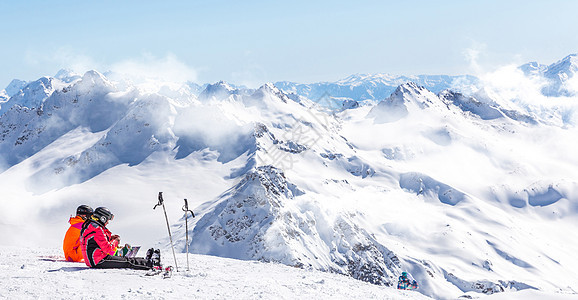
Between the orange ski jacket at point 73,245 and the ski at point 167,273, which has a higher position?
the orange ski jacket at point 73,245

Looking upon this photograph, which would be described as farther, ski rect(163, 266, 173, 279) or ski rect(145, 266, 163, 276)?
ski rect(163, 266, 173, 279)

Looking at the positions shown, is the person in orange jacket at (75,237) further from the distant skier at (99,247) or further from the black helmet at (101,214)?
the distant skier at (99,247)

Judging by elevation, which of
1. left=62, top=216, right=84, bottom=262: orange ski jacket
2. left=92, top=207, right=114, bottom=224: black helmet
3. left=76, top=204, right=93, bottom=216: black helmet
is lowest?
left=62, top=216, right=84, bottom=262: orange ski jacket

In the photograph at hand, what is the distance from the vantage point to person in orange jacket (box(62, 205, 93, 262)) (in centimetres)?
1653

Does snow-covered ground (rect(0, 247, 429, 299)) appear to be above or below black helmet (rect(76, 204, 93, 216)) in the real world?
below

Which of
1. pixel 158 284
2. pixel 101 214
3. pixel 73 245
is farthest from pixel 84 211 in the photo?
pixel 158 284

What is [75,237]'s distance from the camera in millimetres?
17219

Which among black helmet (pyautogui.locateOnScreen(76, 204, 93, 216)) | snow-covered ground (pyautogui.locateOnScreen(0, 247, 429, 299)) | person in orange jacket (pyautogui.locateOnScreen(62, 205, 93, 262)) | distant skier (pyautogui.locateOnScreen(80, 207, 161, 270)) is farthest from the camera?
person in orange jacket (pyautogui.locateOnScreen(62, 205, 93, 262))

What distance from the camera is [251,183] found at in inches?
5202

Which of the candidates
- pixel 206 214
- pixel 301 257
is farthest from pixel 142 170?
pixel 301 257

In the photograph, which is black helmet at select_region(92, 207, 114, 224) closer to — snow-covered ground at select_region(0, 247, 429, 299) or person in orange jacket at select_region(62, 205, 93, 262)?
person in orange jacket at select_region(62, 205, 93, 262)

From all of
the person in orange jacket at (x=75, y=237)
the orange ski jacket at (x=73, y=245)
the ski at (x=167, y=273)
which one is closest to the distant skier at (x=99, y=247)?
the person in orange jacket at (x=75, y=237)

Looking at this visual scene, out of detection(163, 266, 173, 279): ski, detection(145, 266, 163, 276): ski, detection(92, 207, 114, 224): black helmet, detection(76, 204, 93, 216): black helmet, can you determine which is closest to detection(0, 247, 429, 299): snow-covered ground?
detection(163, 266, 173, 279): ski

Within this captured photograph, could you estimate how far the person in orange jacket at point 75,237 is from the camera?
16.5 meters
